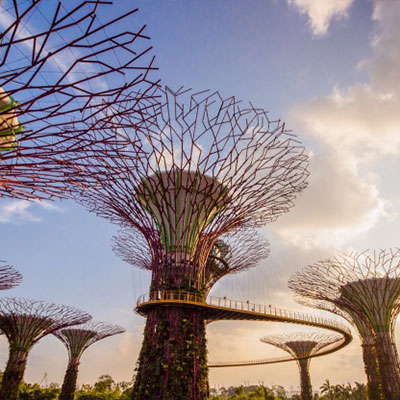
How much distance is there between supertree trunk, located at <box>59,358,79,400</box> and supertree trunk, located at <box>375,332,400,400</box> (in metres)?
26.7

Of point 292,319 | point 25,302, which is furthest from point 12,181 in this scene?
point 25,302

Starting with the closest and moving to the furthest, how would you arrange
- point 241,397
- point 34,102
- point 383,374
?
point 34,102 < point 383,374 < point 241,397

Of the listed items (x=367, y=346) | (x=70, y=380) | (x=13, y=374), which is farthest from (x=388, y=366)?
(x=70, y=380)

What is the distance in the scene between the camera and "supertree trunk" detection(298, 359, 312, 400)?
1525 inches

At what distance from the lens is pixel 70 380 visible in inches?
1310

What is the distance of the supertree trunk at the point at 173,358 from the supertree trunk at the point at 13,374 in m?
14.6

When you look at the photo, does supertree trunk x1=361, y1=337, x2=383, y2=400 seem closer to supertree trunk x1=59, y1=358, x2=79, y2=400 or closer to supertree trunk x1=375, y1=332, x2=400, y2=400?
supertree trunk x1=375, y1=332, x2=400, y2=400

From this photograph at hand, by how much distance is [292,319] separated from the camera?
2345 centimetres

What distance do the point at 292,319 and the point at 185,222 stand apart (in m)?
10.5

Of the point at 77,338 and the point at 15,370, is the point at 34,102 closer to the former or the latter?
the point at 15,370

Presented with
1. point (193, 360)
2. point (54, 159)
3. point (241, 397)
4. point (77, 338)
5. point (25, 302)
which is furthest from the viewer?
point (241, 397)

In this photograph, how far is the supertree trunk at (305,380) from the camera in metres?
38.7

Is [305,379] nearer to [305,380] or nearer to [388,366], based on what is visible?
[305,380]

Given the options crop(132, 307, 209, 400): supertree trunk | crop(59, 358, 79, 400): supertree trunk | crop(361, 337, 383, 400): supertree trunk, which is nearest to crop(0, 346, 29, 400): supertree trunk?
crop(59, 358, 79, 400): supertree trunk
